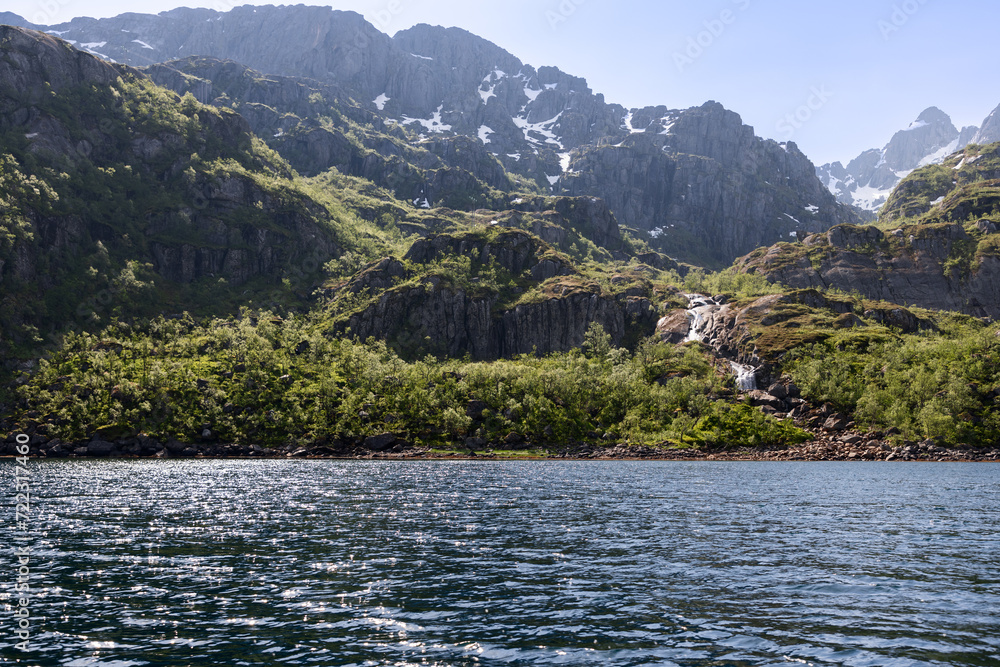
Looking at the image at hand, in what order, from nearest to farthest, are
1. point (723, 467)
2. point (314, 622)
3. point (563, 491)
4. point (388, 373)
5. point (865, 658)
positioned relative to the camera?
point (865, 658) < point (314, 622) < point (563, 491) < point (723, 467) < point (388, 373)

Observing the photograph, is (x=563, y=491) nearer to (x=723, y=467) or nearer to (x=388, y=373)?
(x=723, y=467)

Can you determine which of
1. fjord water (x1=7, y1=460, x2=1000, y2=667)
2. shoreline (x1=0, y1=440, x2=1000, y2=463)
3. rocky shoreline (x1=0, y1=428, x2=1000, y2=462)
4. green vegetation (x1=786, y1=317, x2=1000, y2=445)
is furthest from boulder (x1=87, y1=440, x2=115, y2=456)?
green vegetation (x1=786, y1=317, x2=1000, y2=445)

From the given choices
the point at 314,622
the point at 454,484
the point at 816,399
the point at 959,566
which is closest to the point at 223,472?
the point at 454,484

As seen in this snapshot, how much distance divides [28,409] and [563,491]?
506 feet

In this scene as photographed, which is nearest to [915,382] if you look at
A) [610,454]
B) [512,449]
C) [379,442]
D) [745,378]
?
[745,378]

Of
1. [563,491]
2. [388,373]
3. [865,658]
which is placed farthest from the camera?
[388,373]

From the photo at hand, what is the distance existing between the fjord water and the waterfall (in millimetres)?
122510

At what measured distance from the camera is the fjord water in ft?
68.9

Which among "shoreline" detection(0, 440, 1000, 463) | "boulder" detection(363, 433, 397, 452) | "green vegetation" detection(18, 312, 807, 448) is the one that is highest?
"green vegetation" detection(18, 312, 807, 448)

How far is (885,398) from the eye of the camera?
15875cm

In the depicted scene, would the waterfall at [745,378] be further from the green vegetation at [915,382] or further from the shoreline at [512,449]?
the shoreline at [512,449]

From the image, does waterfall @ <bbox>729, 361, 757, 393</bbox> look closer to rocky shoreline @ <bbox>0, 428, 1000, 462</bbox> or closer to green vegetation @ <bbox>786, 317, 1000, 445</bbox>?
green vegetation @ <bbox>786, 317, 1000, 445</bbox>

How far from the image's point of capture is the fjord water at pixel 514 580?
21016 mm

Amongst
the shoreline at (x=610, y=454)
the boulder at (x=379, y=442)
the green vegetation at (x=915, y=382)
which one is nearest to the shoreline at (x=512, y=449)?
the boulder at (x=379, y=442)
